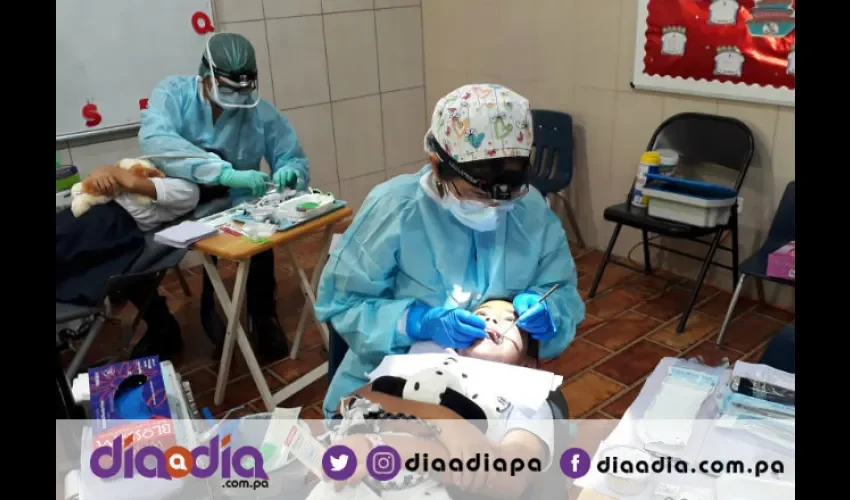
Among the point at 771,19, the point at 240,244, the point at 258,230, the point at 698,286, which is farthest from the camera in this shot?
the point at 698,286

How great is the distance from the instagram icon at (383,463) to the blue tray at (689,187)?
2218mm

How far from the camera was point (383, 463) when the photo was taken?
3.70ft

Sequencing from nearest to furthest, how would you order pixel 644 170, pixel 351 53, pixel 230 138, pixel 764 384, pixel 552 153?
pixel 764 384 < pixel 230 138 < pixel 644 170 < pixel 552 153 < pixel 351 53

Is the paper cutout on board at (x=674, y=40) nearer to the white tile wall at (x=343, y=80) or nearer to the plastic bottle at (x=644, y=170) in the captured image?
the plastic bottle at (x=644, y=170)

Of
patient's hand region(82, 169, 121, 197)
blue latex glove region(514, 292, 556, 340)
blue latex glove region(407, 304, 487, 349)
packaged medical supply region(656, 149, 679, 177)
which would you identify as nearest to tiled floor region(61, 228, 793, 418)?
packaged medical supply region(656, 149, 679, 177)

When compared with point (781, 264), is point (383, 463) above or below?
above

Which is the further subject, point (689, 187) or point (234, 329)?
point (689, 187)

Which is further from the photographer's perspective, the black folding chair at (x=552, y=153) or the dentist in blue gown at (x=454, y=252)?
the black folding chair at (x=552, y=153)

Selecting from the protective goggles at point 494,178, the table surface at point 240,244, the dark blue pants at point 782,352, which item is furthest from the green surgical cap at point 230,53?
the dark blue pants at point 782,352

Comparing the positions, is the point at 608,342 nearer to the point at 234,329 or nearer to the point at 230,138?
the point at 234,329

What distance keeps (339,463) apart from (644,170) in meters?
2.45

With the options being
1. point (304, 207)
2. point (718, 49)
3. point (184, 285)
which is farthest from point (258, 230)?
point (718, 49)

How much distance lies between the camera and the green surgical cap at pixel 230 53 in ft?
8.45

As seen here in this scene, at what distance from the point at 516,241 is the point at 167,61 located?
2562 millimetres
